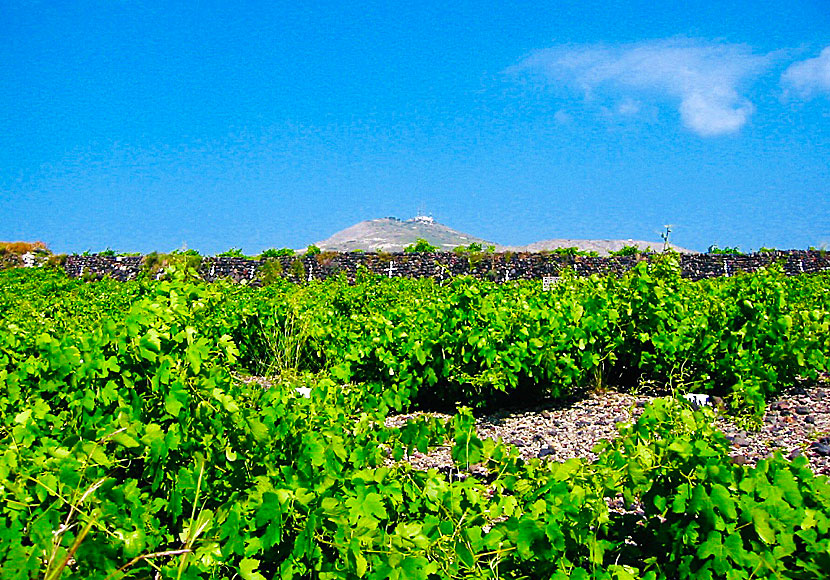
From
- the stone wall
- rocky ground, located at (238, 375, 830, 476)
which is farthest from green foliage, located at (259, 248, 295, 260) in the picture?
rocky ground, located at (238, 375, 830, 476)

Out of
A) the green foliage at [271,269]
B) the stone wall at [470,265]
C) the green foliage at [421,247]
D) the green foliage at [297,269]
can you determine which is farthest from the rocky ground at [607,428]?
the green foliage at [421,247]

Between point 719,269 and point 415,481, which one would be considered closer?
point 415,481

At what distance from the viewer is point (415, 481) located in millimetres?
2369

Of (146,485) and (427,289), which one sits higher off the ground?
(427,289)

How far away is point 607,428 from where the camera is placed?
462 cm

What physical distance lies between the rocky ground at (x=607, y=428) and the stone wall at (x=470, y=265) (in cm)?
1237

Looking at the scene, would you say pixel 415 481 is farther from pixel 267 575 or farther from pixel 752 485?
pixel 752 485

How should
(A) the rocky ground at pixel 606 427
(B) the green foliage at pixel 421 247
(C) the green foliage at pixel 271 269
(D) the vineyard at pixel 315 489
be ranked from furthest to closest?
1. (B) the green foliage at pixel 421 247
2. (C) the green foliage at pixel 271 269
3. (A) the rocky ground at pixel 606 427
4. (D) the vineyard at pixel 315 489

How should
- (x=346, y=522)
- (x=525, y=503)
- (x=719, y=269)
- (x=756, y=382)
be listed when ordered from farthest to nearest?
(x=719, y=269)
(x=756, y=382)
(x=525, y=503)
(x=346, y=522)

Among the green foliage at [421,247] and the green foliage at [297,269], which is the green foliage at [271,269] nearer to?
the green foliage at [297,269]

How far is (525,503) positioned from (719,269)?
17514mm

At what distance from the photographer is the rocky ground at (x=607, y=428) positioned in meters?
3.99

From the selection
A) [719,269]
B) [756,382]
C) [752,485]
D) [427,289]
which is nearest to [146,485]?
[752,485]

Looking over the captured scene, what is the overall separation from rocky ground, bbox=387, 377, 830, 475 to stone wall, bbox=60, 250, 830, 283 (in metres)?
12.4
